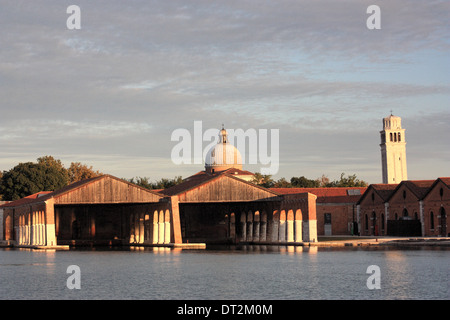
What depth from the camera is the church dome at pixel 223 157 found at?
133m

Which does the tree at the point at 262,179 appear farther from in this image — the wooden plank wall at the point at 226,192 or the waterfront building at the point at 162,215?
the wooden plank wall at the point at 226,192

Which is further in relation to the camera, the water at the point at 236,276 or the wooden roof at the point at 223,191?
the wooden roof at the point at 223,191

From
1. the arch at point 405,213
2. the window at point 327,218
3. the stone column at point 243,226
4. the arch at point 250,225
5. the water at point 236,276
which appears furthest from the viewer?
the window at point 327,218

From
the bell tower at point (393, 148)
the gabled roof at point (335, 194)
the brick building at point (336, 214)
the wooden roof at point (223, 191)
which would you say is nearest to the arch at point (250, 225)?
the brick building at point (336, 214)

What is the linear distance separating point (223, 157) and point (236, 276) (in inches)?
3631

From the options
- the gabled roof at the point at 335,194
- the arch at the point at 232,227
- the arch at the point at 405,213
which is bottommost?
the arch at the point at 232,227

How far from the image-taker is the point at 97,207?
97.1 m

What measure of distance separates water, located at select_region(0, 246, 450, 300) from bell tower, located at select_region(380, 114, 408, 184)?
77.5 metres

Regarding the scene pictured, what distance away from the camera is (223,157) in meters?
134

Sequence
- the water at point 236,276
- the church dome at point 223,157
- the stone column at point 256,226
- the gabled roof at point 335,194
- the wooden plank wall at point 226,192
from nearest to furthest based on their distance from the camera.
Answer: the water at point 236,276, the wooden plank wall at point 226,192, the stone column at point 256,226, the gabled roof at point 335,194, the church dome at point 223,157

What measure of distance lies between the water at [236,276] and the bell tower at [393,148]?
77.5 m
